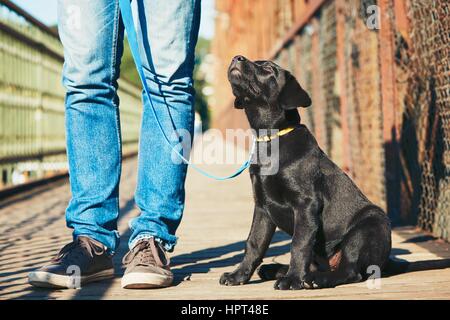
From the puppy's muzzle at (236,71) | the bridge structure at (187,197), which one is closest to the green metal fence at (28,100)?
the bridge structure at (187,197)

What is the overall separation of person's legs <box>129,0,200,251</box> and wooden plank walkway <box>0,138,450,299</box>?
0.24 metres

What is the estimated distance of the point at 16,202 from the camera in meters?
6.13

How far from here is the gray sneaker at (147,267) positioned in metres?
2.62

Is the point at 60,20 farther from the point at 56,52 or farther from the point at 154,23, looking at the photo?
the point at 56,52

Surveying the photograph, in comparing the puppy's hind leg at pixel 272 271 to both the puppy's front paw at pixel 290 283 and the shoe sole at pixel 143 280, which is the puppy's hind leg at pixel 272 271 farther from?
the shoe sole at pixel 143 280

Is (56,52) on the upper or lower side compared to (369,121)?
upper


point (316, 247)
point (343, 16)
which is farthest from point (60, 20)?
point (343, 16)

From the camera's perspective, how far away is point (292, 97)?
9.34 ft

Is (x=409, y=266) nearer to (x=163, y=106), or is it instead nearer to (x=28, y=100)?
(x=163, y=106)

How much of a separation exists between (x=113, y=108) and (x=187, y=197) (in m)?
3.98

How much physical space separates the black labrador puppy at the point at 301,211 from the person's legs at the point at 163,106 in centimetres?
25

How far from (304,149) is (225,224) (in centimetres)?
204

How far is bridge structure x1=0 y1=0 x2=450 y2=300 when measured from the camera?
2.63m
